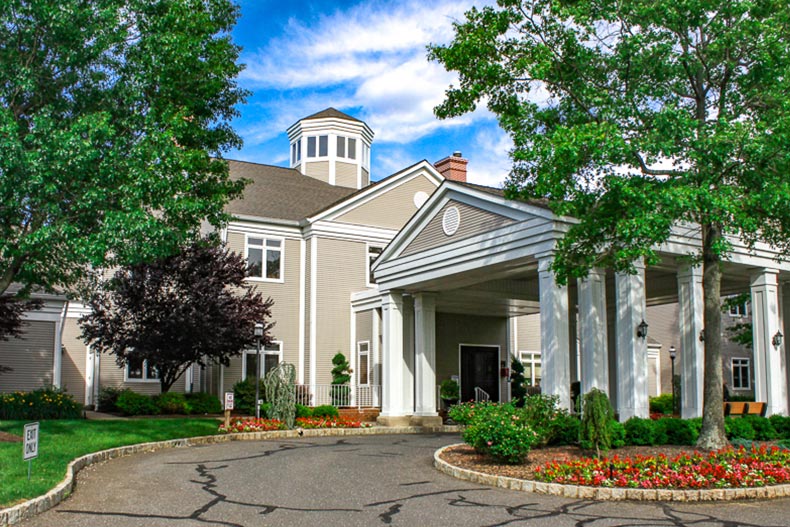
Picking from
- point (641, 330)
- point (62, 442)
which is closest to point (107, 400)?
point (62, 442)

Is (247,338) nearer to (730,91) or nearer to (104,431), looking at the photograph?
(104,431)

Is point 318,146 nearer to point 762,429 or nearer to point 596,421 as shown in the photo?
point 762,429

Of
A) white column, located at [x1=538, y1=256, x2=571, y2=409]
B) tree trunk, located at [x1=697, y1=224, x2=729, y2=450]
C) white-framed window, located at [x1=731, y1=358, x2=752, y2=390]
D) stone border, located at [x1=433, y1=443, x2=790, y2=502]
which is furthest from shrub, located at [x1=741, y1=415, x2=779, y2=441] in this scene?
white-framed window, located at [x1=731, y1=358, x2=752, y2=390]

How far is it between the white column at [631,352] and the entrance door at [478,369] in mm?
11410

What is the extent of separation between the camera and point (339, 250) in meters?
27.2

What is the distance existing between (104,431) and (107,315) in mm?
6176

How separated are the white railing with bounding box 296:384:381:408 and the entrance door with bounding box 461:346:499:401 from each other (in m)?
3.69

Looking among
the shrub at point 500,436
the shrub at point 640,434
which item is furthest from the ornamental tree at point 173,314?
the shrub at point 640,434

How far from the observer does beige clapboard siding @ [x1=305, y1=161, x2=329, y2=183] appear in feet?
109

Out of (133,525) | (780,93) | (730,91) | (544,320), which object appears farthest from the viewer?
(544,320)

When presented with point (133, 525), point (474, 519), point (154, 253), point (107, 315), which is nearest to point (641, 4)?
point (474, 519)

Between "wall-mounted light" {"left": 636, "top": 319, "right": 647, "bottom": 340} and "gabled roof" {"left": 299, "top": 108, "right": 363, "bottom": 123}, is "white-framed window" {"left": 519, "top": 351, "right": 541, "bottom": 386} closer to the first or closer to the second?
"gabled roof" {"left": 299, "top": 108, "right": 363, "bottom": 123}

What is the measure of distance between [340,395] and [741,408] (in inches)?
496

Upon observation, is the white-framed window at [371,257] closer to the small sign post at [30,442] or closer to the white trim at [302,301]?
the white trim at [302,301]
